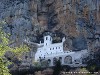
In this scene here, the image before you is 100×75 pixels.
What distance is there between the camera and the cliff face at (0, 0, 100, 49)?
6292 cm

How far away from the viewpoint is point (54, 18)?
68.2m

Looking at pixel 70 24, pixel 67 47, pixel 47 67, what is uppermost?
pixel 70 24

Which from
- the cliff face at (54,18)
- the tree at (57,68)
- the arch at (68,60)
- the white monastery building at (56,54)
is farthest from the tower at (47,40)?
A: the tree at (57,68)

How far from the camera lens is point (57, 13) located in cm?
6744

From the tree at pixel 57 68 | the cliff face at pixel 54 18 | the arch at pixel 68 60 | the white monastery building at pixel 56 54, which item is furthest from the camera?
the cliff face at pixel 54 18

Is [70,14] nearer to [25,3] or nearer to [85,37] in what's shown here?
[85,37]

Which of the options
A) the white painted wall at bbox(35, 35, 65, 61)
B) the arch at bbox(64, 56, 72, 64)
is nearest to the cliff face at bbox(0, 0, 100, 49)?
the white painted wall at bbox(35, 35, 65, 61)

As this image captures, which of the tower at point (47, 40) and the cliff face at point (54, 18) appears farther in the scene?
the tower at point (47, 40)

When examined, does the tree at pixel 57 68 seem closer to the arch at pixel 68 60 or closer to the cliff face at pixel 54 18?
the arch at pixel 68 60

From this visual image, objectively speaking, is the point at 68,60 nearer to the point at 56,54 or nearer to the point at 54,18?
the point at 56,54

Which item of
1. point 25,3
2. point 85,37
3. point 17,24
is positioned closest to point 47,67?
point 85,37

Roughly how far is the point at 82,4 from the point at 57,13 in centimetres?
644

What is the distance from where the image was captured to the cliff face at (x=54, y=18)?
62919 mm

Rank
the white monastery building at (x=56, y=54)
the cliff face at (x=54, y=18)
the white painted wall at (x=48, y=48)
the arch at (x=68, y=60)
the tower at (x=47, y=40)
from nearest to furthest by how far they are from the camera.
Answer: the white monastery building at (x=56, y=54) → the arch at (x=68, y=60) → the cliff face at (x=54, y=18) → the white painted wall at (x=48, y=48) → the tower at (x=47, y=40)
